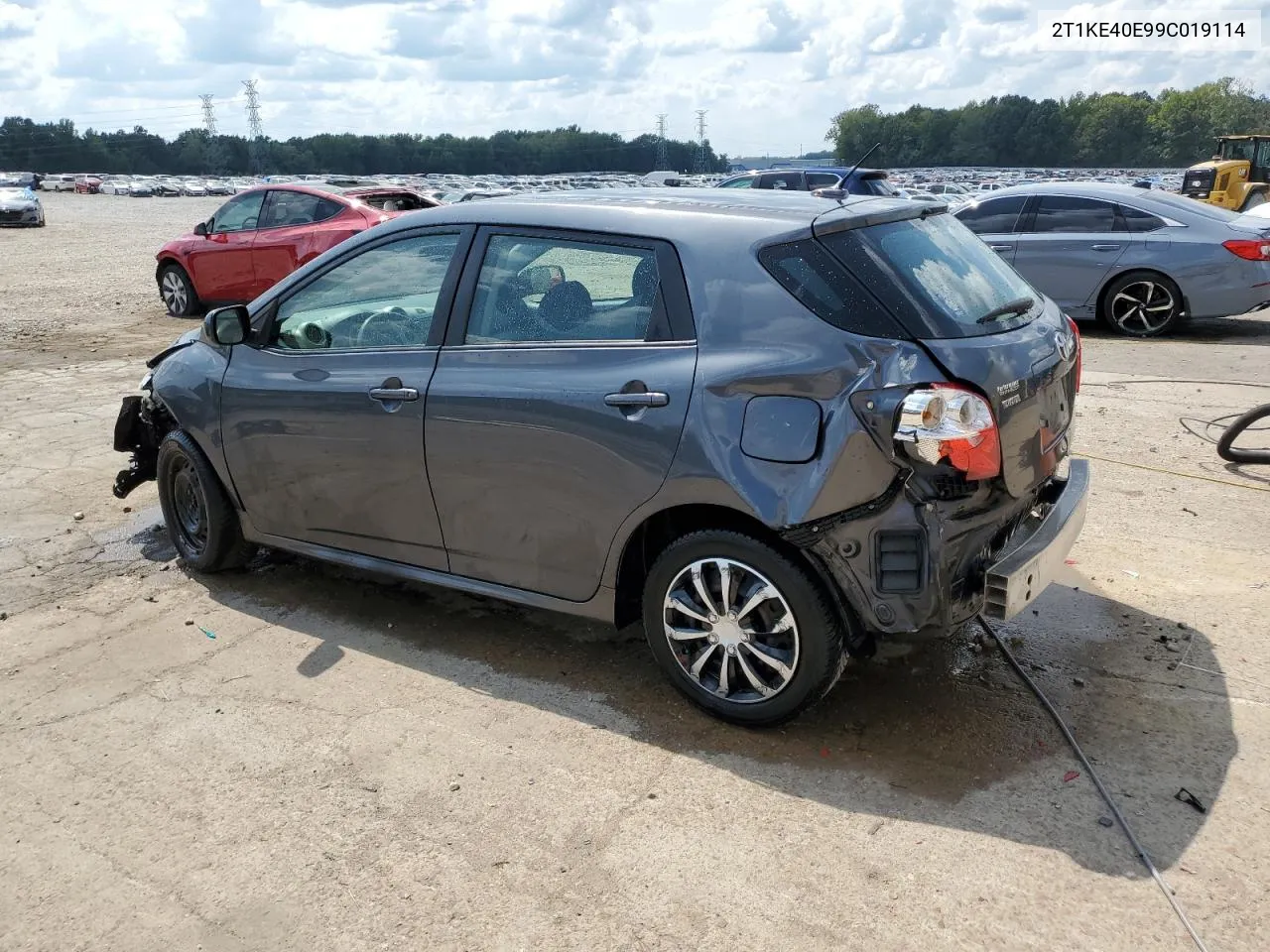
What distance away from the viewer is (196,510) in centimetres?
539

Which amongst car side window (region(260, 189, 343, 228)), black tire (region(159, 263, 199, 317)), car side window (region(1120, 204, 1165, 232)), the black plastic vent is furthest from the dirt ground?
black tire (region(159, 263, 199, 317))

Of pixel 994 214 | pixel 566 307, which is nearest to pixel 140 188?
pixel 994 214

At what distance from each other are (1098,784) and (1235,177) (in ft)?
85.8

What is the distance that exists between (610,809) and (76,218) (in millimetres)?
46147

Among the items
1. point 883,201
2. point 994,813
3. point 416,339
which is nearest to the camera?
point 994,813

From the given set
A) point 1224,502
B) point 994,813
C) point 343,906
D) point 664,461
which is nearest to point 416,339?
point 664,461

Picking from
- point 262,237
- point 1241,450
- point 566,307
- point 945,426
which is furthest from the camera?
point 262,237

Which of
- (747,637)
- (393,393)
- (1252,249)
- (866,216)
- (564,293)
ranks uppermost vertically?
(866,216)

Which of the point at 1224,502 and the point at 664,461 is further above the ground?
the point at 664,461

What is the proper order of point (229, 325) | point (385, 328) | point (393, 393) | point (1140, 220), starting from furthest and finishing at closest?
point (1140, 220)
point (229, 325)
point (385, 328)
point (393, 393)

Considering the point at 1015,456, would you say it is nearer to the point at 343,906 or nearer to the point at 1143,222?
the point at 343,906

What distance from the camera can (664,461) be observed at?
11.9 feet

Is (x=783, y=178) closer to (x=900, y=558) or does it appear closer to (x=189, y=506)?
(x=189, y=506)

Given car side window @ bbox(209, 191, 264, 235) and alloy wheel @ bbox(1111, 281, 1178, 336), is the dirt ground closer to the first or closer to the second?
alloy wheel @ bbox(1111, 281, 1178, 336)
